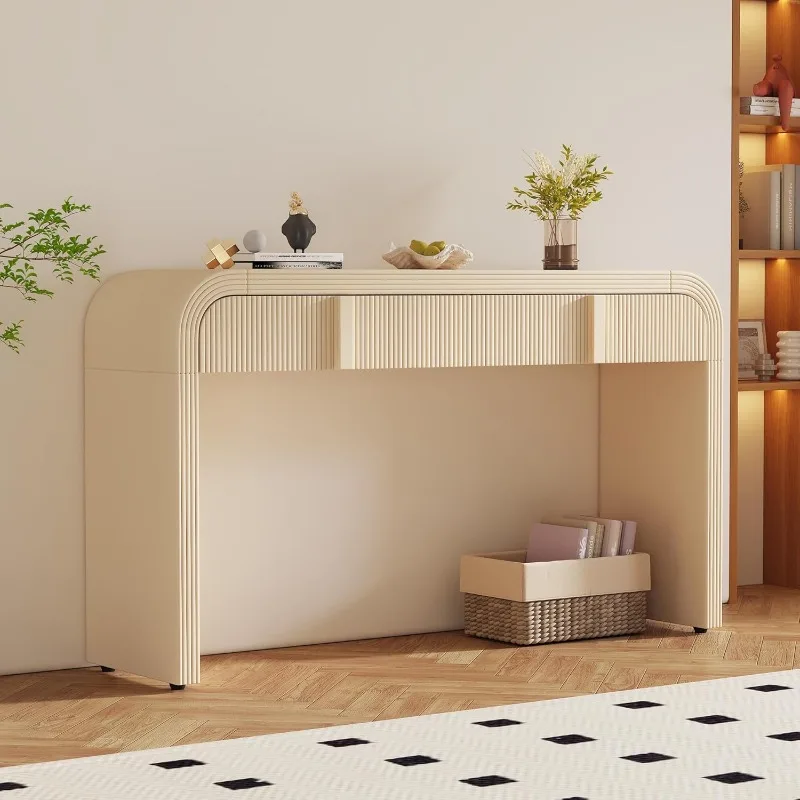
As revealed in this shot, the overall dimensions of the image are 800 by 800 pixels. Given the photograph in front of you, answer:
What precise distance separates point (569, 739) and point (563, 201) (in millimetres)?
1760

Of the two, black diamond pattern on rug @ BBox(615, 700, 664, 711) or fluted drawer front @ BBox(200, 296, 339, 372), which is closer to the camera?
black diamond pattern on rug @ BBox(615, 700, 664, 711)

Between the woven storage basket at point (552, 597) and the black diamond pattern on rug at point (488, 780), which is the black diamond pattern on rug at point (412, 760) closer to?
the black diamond pattern on rug at point (488, 780)

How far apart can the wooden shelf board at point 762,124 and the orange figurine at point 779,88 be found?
0.03 meters

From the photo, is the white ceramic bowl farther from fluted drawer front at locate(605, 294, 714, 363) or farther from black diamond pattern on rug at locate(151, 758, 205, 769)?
black diamond pattern on rug at locate(151, 758, 205, 769)

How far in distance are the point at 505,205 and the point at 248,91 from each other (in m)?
0.89

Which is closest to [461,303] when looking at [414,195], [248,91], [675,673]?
[414,195]

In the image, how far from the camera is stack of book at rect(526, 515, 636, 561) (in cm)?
463

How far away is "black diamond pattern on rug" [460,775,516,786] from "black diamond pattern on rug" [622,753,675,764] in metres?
0.31

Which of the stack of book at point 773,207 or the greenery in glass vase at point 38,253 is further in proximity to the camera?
the stack of book at point 773,207

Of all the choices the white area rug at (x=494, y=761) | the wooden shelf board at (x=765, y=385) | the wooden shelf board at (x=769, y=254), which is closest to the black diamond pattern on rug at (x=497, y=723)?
the white area rug at (x=494, y=761)

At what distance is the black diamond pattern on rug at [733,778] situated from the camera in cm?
310

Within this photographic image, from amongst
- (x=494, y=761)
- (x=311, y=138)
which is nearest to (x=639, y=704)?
(x=494, y=761)

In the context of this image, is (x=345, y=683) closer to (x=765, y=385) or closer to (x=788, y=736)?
(x=788, y=736)

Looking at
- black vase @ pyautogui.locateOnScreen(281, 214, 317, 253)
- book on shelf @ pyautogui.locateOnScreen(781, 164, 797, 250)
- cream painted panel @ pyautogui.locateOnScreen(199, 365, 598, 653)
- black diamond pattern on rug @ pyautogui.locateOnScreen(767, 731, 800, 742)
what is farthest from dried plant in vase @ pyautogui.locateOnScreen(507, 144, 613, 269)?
black diamond pattern on rug @ pyautogui.locateOnScreen(767, 731, 800, 742)
